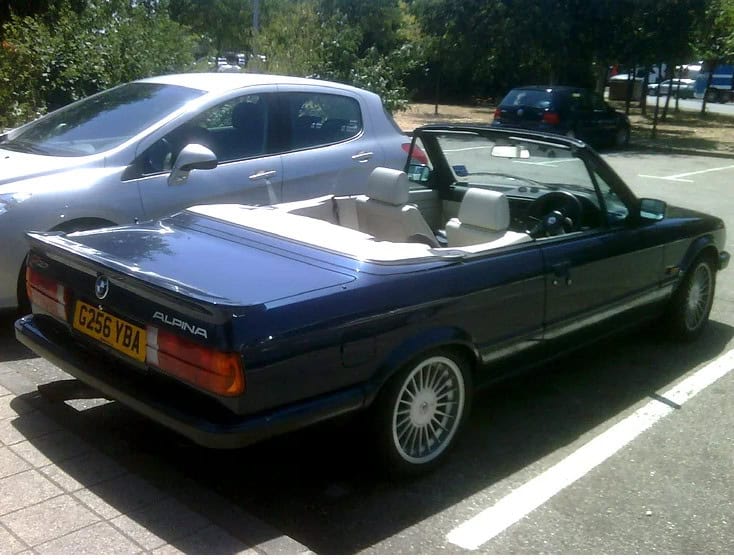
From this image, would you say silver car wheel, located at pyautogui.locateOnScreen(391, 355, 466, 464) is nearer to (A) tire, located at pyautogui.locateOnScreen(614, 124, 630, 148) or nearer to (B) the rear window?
(B) the rear window

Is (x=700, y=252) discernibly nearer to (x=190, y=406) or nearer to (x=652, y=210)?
(x=652, y=210)

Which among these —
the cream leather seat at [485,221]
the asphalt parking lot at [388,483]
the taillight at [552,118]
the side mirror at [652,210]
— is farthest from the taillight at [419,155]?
the taillight at [552,118]

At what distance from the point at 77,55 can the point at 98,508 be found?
9266 millimetres

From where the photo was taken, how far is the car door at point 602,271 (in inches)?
184

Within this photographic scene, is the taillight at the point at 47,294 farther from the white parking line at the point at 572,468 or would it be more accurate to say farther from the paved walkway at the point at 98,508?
the white parking line at the point at 572,468

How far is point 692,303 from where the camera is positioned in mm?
6145

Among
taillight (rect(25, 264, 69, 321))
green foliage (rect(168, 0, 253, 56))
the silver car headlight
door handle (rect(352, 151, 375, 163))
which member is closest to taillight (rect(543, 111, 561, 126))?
door handle (rect(352, 151, 375, 163))

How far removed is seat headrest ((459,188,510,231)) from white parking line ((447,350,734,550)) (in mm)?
1226

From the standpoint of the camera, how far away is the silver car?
548cm

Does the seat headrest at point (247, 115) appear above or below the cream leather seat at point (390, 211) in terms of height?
above

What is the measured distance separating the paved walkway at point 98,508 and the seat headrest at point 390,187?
1.93 m

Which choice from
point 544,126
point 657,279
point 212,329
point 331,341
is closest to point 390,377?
point 331,341

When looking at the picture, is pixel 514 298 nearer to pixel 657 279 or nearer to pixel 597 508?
pixel 597 508

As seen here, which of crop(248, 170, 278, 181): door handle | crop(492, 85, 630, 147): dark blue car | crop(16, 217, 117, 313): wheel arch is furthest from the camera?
crop(492, 85, 630, 147): dark blue car
